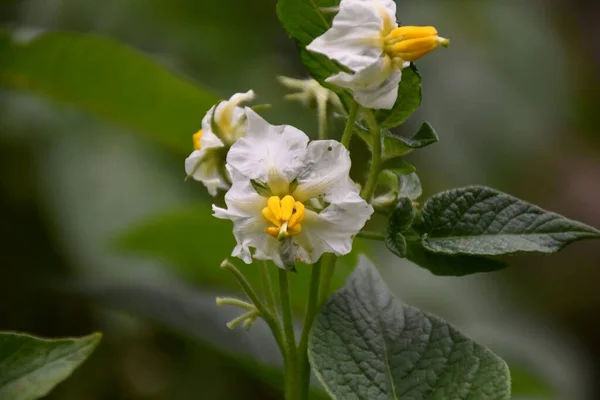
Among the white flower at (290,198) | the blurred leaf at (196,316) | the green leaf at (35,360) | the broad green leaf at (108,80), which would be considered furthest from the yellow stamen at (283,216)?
the broad green leaf at (108,80)

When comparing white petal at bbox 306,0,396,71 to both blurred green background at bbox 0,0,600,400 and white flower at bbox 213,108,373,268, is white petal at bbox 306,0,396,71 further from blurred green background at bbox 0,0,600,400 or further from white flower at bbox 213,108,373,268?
blurred green background at bbox 0,0,600,400

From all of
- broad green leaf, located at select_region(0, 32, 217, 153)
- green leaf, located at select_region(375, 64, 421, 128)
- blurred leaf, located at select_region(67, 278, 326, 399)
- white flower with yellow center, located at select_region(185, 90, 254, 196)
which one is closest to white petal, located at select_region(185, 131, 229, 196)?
white flower with yellow center, located at select_region(185, 90, 254, 196)

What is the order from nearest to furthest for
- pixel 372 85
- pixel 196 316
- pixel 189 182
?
pixel 372 85
pixel 196 316
pixel 189 182

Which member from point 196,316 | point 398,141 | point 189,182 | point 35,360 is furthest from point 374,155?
point 189,182

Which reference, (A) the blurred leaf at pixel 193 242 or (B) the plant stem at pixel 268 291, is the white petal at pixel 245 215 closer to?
(B) the plant stem at pixel 268 291

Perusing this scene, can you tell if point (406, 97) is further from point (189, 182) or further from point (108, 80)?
point (189, 182)
